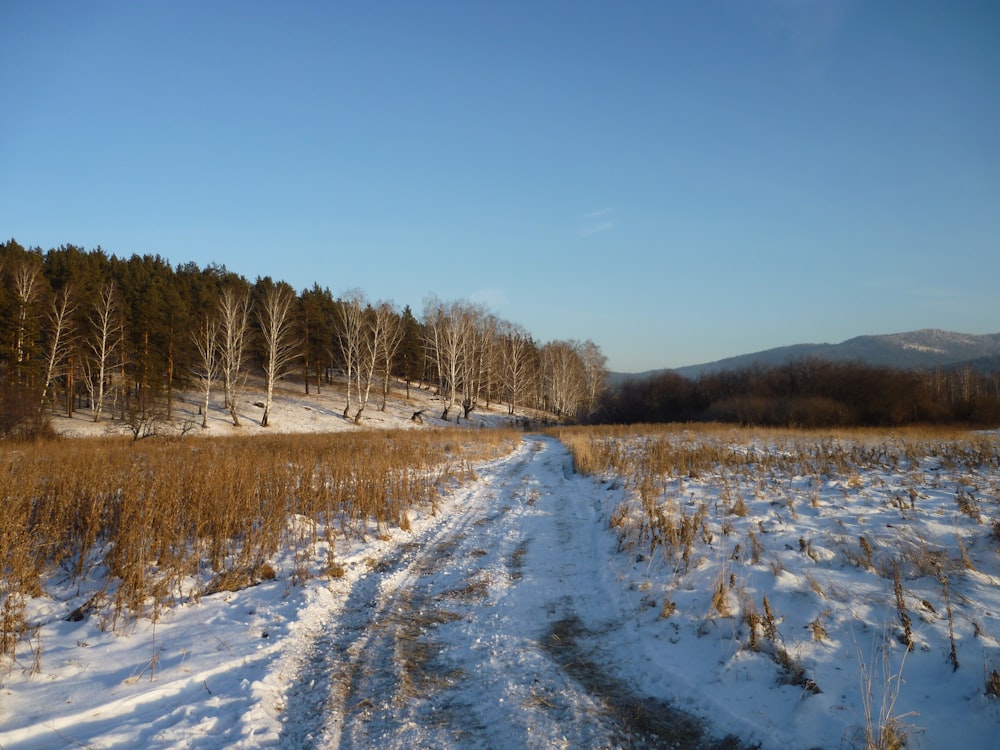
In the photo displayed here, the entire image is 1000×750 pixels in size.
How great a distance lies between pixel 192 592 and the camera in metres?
5.71

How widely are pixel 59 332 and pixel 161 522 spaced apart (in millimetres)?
35268

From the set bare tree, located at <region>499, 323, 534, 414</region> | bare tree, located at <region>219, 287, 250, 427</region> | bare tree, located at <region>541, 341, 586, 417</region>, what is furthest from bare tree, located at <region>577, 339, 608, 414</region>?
bare tree, located at <region>219, 287, 250, 427</region>

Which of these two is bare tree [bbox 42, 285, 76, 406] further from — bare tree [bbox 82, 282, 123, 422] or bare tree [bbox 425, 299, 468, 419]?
bare tree [bbox 425, 299, 468, 419]

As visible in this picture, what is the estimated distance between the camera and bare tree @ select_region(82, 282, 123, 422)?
115ft

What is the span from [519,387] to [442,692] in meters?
62.5

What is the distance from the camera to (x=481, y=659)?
4469 mm

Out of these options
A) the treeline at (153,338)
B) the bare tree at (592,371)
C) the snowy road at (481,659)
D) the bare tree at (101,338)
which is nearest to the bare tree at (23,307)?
the treeline at (153,338)

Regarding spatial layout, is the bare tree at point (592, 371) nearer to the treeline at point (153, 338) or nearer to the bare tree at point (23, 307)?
the treeline at point (153, 338)

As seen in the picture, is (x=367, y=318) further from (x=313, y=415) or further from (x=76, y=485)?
(x=76, y=485)

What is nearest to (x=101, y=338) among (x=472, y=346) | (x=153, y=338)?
(x=153, y=338)

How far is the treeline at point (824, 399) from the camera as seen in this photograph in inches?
1346

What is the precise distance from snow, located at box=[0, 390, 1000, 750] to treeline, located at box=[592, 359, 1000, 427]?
100.0 feet

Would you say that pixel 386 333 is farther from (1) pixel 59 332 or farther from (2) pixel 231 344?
(1) pixel 59 332

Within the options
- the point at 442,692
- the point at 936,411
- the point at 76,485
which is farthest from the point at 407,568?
the point at 936,411
